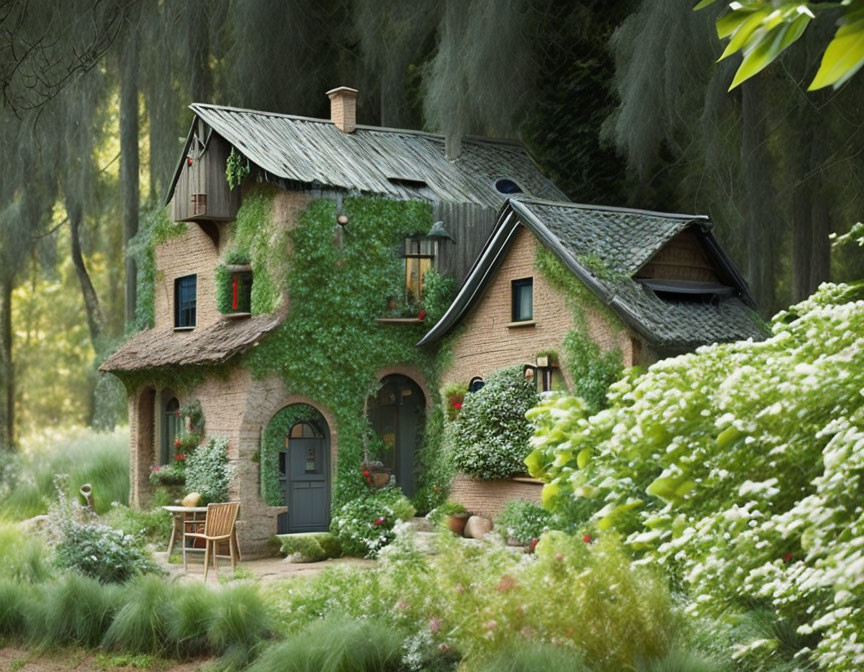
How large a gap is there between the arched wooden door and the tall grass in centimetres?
478

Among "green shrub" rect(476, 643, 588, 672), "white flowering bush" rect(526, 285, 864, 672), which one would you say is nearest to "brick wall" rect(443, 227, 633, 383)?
"green shrub" rect(476, 643, 588, 672)

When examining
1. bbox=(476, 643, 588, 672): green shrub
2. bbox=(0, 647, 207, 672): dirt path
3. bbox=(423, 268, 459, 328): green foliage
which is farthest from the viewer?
bbox=(423, 268, 459, 328): green foliage

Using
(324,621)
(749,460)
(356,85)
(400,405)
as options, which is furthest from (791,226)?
(749,460)

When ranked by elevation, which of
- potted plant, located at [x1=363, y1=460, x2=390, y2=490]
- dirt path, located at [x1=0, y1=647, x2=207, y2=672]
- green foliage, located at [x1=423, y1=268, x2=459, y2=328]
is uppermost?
green foliage, located at [x1=423, y1=268, x2=459, y2=328]

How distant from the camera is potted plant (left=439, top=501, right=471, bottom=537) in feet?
63.2

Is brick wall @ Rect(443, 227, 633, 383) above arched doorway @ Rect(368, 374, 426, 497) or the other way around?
above

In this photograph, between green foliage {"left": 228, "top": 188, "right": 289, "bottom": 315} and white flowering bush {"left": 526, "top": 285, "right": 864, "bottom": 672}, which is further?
green foliage {"left": 228, "top": 188, "right": 289, "bottom": 315}

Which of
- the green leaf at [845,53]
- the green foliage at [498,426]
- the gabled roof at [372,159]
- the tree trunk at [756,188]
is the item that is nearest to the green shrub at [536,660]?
the green leaf at [845,53]

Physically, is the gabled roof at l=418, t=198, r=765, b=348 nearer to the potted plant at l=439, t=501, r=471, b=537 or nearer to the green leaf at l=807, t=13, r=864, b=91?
the potted plant at l=439, t=501, r=471, b=537

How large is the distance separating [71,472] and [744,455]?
831 inches

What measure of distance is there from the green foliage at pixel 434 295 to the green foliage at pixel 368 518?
3.04 metres

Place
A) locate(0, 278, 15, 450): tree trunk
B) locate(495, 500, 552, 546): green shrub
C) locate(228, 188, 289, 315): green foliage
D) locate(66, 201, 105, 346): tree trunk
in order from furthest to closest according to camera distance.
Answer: locate(0, 278, 15, 450): tree trunk < locate(66, 201, 105, 346): tree trunk < locate(228, 188, 289, 315): green foliage < locate(495, 500, 552, 546): green shrub

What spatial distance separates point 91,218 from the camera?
3309 cm

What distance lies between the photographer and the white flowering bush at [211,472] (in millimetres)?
19516
